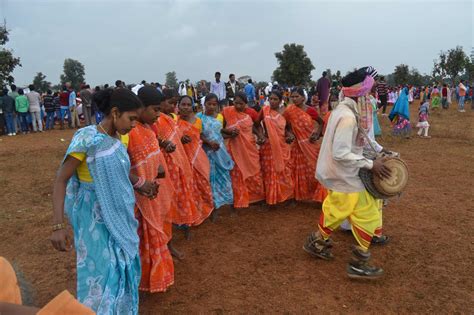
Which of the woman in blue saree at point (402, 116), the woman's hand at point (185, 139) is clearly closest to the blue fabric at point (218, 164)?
the woman's hand at point (185, 139)

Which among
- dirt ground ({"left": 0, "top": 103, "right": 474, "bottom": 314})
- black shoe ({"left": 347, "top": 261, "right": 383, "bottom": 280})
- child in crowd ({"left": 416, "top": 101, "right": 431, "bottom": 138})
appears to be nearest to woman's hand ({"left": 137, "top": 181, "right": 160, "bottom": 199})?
dirt ground ({"left": 0, "top": 103, "right": 474, "bottom": 314})

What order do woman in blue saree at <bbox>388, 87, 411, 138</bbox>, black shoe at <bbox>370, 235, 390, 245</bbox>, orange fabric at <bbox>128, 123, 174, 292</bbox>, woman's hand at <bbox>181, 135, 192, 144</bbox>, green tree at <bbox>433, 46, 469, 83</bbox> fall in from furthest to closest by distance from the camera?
green tree at <bbox>433, 46, 469, 83</bbox> → woman in blue saree at <bbox>388, 87, 411, 138</bbox> → woman's hand at <bbox>181, 135, 192, 144</bbox> → black shoe at <bbox>370, 235, 390, 245</bbox> → orange fabric at <bbox>128, 123, 174, 292</bbox>

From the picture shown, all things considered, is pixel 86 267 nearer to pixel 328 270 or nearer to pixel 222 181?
pixel 328 270

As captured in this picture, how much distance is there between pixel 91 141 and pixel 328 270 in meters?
2.67

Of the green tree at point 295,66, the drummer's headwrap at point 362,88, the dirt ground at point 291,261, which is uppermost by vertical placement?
the green tree at point 295,66

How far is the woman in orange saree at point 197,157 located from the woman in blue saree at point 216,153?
18cm

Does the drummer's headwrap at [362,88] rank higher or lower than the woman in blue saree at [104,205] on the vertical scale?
higher

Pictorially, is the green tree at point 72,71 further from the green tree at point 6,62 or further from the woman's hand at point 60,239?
the woman's hand at point 60,239

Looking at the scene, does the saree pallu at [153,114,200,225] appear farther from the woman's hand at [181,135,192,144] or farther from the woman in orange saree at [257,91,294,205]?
the woman in orange saree at [257,91,294,205]

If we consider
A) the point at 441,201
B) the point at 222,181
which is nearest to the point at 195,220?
the point at 222,181

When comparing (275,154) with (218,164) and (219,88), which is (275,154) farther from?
(219,88)

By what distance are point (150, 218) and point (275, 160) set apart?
2705 millimetres

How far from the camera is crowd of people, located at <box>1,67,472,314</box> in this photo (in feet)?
8.03

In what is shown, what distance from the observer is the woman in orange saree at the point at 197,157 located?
457 cm
